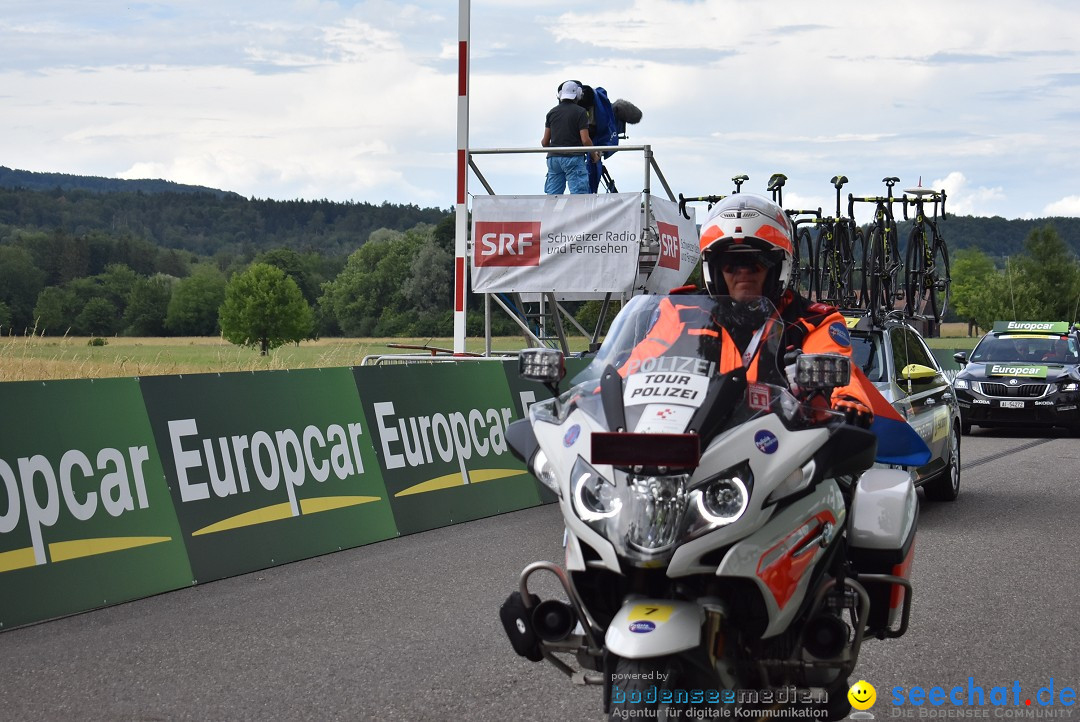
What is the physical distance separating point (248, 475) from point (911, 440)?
15.4 ft

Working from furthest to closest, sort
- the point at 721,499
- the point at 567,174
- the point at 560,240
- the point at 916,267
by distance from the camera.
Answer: the point at 916,267 < the point at 567,174 < the point at 560,240 < the point at 721,499

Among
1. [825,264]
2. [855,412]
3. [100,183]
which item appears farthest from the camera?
[100,183]

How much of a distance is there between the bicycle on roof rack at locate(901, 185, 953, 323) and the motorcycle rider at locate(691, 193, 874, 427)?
13.5 m

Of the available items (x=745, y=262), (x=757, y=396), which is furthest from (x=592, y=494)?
(x=745, y=262)

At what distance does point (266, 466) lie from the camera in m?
8.95

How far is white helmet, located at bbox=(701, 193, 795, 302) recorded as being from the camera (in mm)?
4703

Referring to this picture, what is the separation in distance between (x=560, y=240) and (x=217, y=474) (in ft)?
27.2

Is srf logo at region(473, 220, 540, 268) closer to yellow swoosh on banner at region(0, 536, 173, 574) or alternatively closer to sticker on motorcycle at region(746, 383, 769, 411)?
yellow swoosh on banner at region(0, 536, 173, 574)

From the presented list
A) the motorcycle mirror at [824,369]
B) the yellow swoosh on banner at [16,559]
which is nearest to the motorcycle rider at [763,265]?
the motorcycle mirror at [824,369]

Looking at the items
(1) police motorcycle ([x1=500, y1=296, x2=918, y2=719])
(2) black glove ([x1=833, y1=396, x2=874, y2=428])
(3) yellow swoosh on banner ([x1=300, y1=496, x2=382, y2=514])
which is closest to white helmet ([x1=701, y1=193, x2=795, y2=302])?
(1) police motorcycle ([x1=500, y1=296, x2=918, y2=719])

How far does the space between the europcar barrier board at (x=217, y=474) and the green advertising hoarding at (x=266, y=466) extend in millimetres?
11

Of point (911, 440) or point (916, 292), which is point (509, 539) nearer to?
point (911, 440)

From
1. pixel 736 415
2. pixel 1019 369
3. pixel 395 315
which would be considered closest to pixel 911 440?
pixel 736 415

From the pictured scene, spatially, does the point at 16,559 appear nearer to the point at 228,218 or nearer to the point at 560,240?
the point at 560,240
